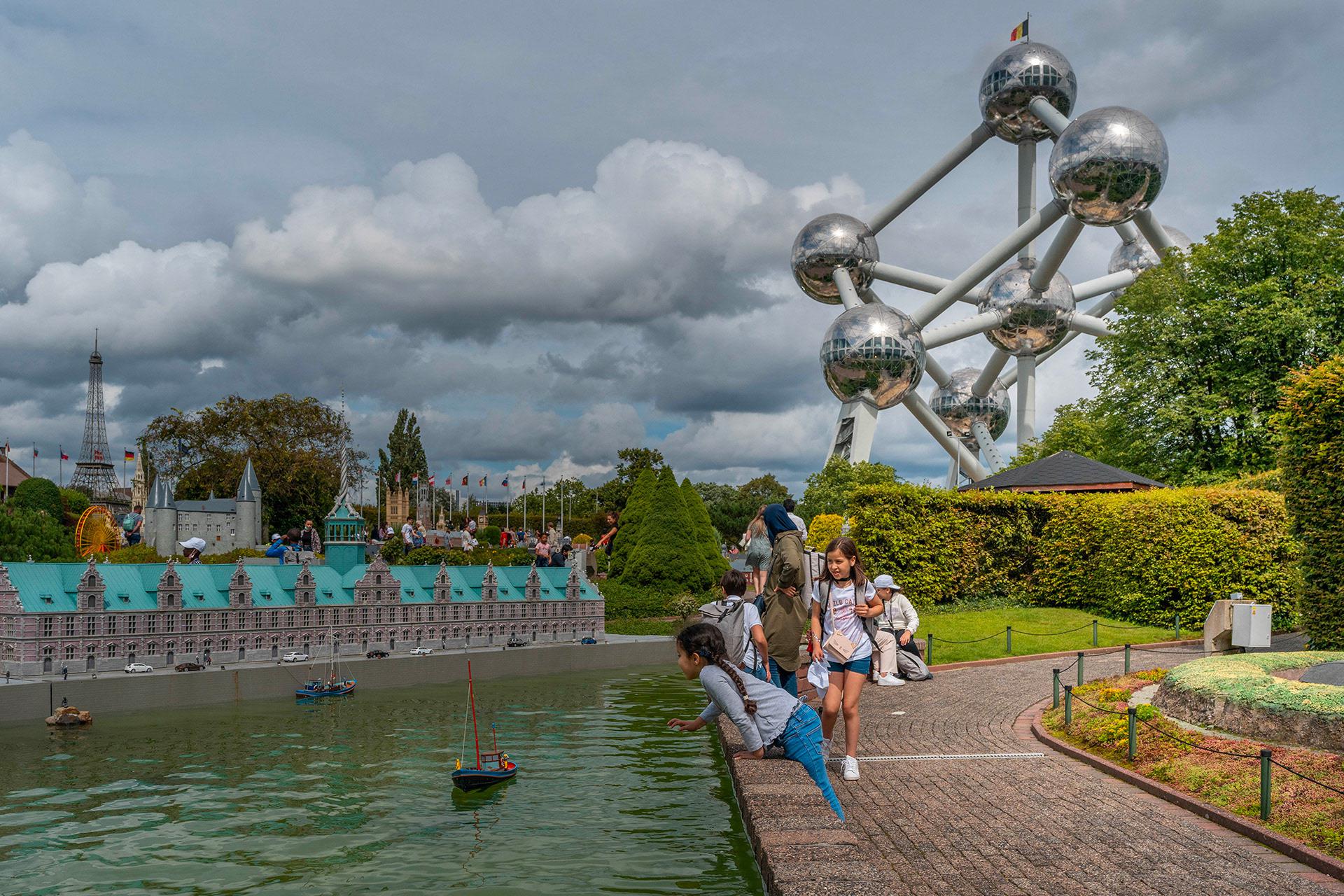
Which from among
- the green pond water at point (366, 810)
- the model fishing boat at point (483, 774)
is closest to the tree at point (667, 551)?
the green pond water at point (366, 810)

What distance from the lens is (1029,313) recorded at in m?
43.4

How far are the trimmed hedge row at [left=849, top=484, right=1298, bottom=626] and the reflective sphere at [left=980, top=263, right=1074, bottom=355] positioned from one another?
16.5 metres

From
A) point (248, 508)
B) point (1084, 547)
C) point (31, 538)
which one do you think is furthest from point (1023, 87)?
point (248, 508)

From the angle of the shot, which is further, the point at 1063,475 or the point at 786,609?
the point at 1063,475

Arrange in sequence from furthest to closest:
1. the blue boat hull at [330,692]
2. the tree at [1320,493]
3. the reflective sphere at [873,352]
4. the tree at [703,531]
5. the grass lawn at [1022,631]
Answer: the tree at [703,531] → the reflective sphere at [873,352] → the blue boat hull at [330,692] → the grass lawn at [1022,631] → the tree at [1320,493]

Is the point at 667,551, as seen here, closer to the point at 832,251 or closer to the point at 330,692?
the point at 832,251

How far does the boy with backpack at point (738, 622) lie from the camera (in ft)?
31.1

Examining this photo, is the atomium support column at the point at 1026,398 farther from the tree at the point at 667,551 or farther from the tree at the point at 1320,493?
Result: the tree at the point at 1320,493

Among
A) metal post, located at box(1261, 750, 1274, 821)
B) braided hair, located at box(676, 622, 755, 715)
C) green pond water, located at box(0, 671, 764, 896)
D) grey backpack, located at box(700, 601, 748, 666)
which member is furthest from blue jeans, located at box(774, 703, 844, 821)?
metal post, located at box(1261, 750, 1274, 821)

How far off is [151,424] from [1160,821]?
79.4 m

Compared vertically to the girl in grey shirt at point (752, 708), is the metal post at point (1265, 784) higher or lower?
lower

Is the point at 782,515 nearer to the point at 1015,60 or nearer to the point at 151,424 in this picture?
the point at 1015,60

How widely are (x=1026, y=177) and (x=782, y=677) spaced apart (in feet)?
133

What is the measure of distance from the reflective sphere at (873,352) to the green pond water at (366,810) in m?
20.0
